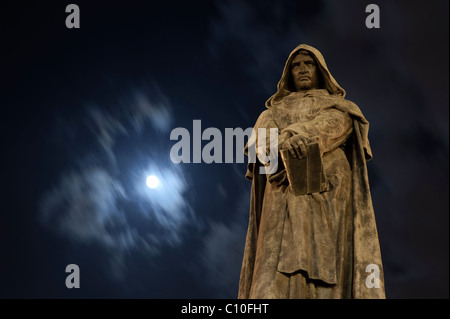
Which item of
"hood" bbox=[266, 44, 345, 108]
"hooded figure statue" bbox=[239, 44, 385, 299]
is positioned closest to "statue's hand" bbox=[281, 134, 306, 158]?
"hooded figure statue" bbox=[239, 44, 385, 299]

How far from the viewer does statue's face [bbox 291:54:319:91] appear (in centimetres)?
1356

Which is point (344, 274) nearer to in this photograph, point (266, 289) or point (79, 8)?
point (266, 289)

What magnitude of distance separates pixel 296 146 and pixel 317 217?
1.12 meters

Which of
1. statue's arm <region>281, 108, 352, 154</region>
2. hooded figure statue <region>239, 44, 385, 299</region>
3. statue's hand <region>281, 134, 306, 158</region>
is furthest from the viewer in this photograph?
statue's arm <region>281, 108, 352, 154</region>

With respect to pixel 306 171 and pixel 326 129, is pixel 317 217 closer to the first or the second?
pixel 306 171

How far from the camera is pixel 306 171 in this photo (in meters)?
11.8

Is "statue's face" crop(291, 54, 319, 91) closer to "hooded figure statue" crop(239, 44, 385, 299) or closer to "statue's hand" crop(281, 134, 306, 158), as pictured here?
"hooded figure statue" crop(239, 44, 385, 299)

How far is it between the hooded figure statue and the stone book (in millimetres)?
77

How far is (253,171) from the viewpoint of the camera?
12.9m

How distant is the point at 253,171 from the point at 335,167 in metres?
1.41

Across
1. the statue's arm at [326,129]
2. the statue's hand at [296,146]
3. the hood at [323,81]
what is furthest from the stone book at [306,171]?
the hood at [323,81]

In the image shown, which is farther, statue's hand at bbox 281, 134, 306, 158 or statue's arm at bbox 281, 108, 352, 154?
statue's arm at bbox 281, 108, 352, 154

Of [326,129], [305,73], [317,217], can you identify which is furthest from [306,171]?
[305,73]

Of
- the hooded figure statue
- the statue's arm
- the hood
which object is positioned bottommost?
the hooded figure statue
